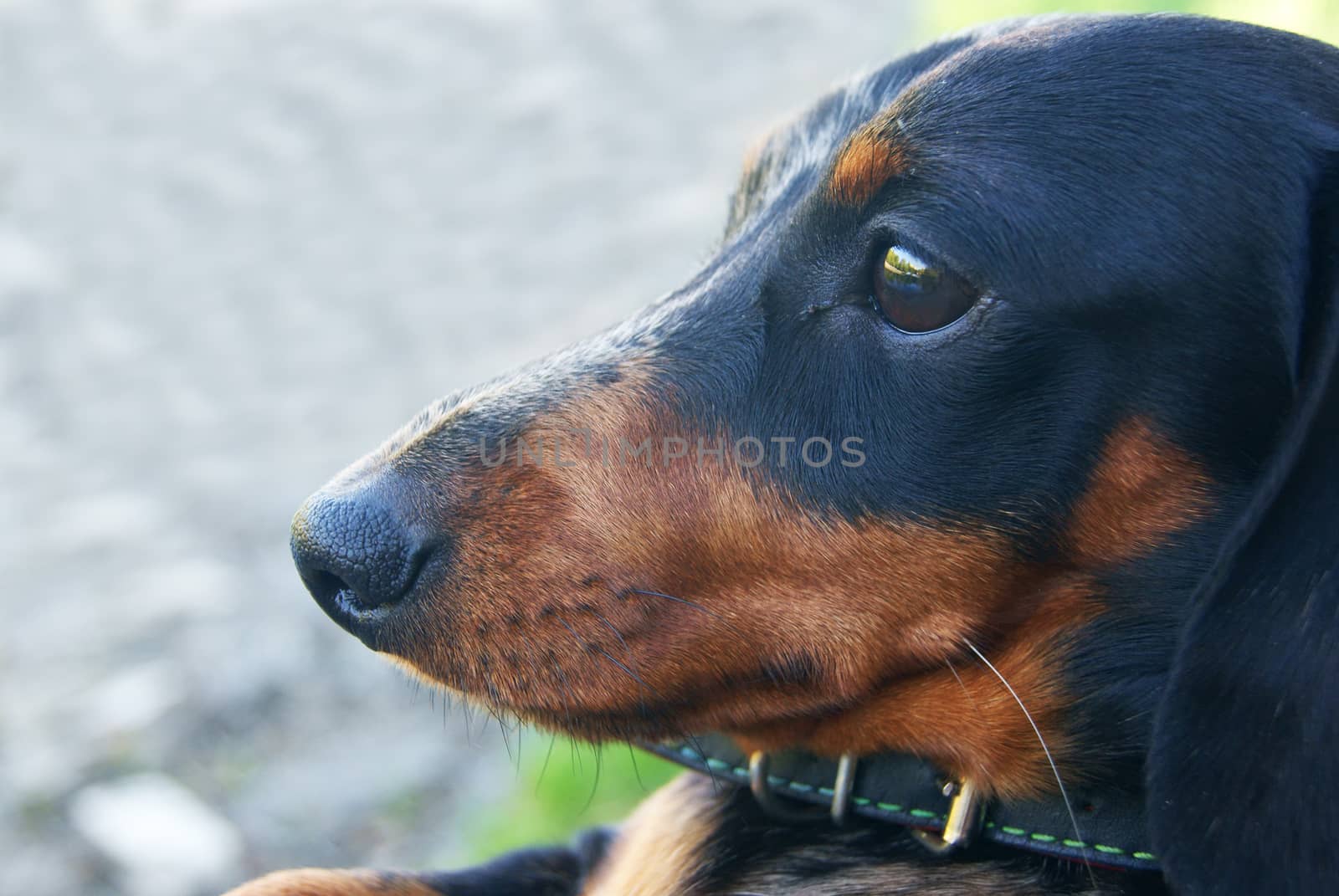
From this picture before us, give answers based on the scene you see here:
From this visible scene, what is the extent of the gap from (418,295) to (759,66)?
15.4 ft

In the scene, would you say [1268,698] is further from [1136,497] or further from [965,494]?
[965,494]

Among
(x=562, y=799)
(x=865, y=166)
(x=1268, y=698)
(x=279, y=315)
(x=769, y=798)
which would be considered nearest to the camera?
(x=1268, y=698)

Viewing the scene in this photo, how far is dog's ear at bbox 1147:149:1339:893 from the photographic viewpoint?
7.35 feet

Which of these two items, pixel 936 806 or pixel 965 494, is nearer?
pixel 965 494

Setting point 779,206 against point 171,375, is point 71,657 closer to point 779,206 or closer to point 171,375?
point 171,375

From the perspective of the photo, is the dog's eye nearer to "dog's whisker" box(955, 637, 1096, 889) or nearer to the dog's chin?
"dog's whisker" box(955, 637, 1096, 889)

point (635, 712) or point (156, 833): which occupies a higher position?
point (635, 712)

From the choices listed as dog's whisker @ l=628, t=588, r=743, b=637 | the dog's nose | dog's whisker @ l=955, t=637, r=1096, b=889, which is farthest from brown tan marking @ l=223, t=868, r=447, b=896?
dog's whisker @ l=955, t=637, r=1096, b=889

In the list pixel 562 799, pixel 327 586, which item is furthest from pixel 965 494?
pixel 562 799

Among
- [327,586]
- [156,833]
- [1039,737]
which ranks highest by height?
[327,586]

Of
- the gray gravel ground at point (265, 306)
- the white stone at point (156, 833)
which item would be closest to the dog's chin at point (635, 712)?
the gray gravel ground at point (265, 306)

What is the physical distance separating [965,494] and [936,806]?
663 millimetres

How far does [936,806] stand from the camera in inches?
108

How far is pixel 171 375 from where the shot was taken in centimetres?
796
